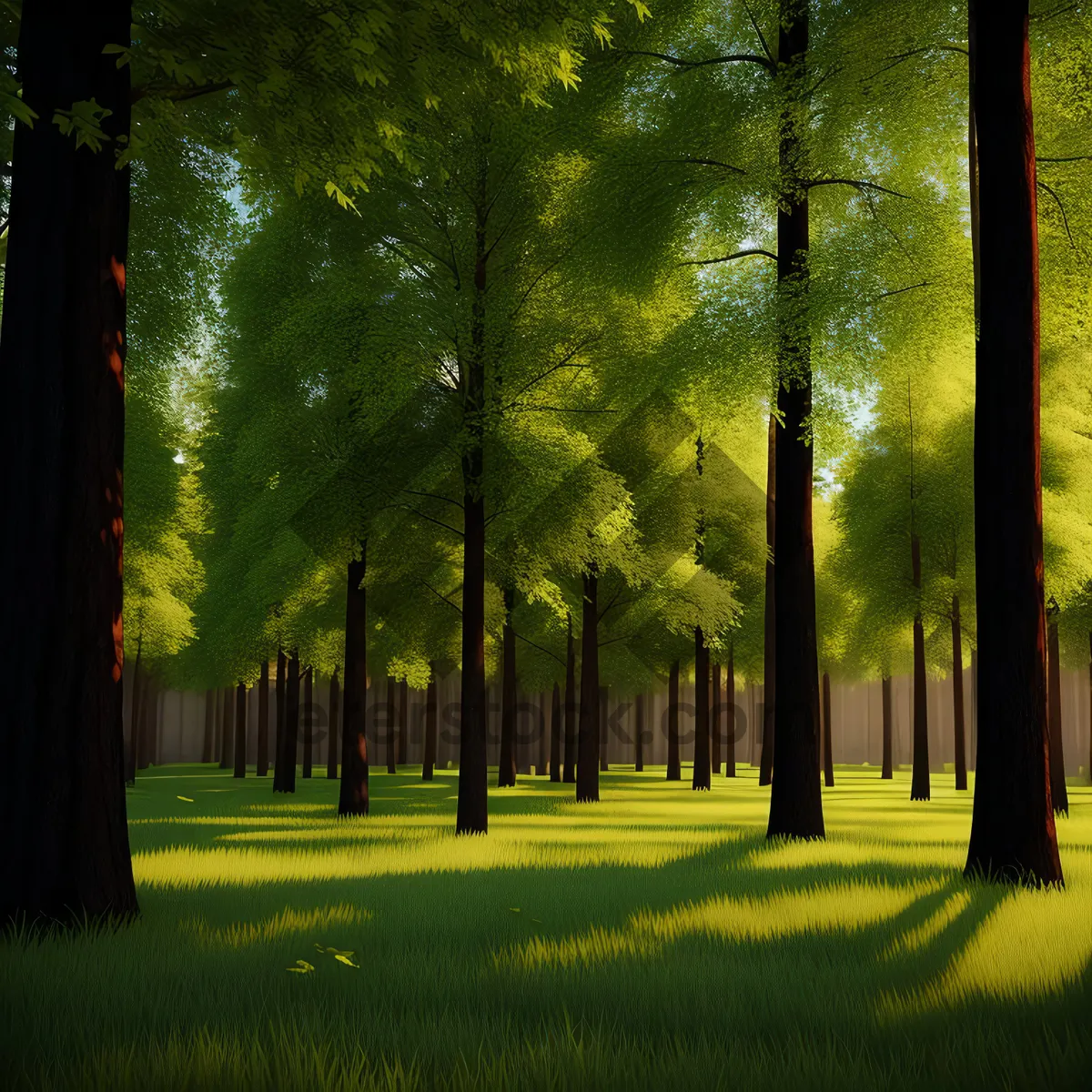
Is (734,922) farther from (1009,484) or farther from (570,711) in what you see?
(570,711)

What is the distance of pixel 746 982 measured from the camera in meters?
5.74

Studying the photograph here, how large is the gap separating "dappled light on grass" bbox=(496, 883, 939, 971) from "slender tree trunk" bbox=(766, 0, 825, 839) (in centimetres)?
402

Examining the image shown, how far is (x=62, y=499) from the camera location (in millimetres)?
7047

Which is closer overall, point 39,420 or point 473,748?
point 39,420

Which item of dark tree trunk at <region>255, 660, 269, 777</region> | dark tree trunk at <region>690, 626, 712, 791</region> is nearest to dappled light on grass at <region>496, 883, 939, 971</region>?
dark tree trunk at <region>690, 626, 712, 791</region>

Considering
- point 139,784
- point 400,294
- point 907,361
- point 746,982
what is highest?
point 400,294

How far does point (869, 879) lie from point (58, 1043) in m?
7.61

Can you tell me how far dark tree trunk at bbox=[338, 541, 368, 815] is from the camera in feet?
59.9

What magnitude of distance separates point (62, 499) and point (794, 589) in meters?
9.15

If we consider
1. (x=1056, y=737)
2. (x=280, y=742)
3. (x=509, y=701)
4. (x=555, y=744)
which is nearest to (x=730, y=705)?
(x=555, y=744)

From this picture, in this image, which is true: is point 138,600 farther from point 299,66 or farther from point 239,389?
point 299,66

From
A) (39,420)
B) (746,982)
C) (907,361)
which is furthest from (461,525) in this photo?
(746,982)

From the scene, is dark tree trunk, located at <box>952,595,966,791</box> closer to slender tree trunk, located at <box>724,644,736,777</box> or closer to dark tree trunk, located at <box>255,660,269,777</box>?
slender tree trunk, located at <box>724,644,736,777</box>

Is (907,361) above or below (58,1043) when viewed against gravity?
above
